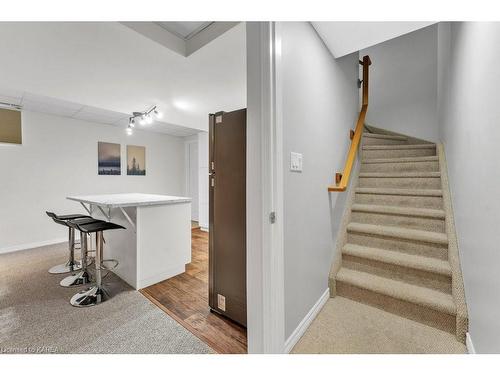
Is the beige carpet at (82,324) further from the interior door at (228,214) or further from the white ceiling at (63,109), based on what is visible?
the white ceiling at (63,109)

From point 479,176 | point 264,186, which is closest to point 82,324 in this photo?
point 264,186

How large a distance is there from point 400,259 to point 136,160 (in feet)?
16.8

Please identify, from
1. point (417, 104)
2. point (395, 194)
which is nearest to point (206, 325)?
point (395, 194)

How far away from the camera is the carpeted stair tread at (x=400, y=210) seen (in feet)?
6.53

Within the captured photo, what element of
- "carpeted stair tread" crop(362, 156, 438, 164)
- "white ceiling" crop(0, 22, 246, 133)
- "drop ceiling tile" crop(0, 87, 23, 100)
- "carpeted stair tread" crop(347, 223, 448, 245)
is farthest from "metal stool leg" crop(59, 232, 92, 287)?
"carpeted stair tread" crop(362, 156, 438, 164)

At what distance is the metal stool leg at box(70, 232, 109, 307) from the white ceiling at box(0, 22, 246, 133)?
5.87 feet

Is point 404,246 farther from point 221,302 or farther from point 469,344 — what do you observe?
point 221,302

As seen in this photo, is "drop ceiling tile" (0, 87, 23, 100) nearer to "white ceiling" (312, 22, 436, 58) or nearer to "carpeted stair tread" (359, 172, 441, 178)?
"white ceiling" (312, 22, 436, 58)

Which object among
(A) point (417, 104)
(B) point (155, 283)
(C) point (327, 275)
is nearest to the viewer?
(C) point (327, 275)

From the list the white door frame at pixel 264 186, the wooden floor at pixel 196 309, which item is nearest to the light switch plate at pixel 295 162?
the white door frame at pixel 264 186
